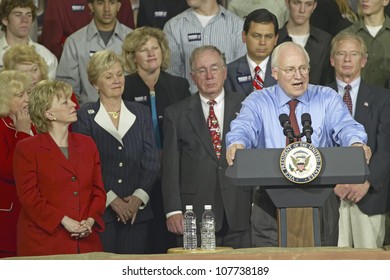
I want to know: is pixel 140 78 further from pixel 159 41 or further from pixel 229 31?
pixel 229 31

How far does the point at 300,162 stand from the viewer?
4801 mm

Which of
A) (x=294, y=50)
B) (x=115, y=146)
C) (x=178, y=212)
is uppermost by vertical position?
(x=294, y=50)

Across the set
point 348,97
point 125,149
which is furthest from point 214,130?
point 348,97

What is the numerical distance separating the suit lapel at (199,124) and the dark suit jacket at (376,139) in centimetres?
97

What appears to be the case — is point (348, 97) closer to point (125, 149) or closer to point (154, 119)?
point (154, 119)

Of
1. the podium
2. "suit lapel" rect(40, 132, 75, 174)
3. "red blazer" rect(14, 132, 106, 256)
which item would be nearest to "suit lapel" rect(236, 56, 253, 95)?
"red blazer" rect(14, 132, 106, 256)

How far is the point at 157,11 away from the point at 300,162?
362 cm

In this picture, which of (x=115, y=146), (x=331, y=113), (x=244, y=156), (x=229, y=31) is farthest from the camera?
(x=229, y=31)

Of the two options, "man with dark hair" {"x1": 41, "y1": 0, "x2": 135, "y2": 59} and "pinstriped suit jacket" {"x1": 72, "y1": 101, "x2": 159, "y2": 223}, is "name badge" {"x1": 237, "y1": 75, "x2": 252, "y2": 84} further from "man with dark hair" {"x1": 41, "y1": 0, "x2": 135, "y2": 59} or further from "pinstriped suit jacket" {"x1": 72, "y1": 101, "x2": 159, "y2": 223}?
"man with dark hair" {"x1": 41, "y1": 0, "x2": 135, "y2": 59}

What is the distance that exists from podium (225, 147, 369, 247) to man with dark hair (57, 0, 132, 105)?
113 inches

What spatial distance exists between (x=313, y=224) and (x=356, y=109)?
2241mm

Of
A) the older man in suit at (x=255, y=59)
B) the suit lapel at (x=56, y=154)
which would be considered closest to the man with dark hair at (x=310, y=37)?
the older man in suit at (x=255, y=59)

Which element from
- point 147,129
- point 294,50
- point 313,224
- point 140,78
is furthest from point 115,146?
point 313,224
